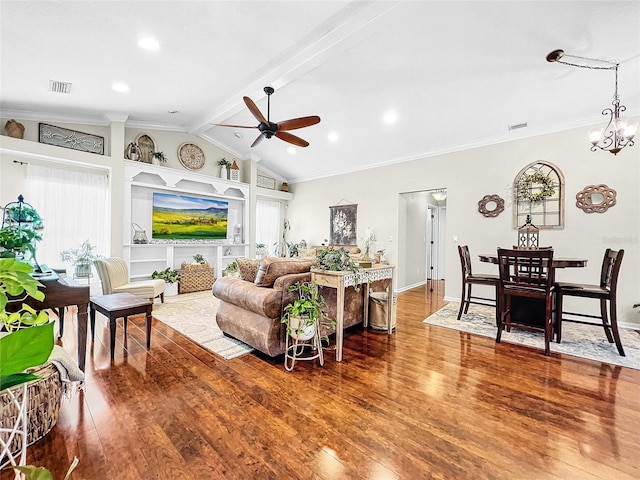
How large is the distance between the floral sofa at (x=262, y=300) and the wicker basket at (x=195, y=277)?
9.82 feet

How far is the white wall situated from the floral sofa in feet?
11.1

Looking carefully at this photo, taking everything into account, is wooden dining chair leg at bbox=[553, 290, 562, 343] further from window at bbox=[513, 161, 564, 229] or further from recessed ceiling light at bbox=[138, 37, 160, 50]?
recessed ceiling light at bbox=[138, 37, 160, 50]

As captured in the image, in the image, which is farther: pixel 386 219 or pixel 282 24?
pixel 386 219

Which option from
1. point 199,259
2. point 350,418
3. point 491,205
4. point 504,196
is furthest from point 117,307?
point 504,196

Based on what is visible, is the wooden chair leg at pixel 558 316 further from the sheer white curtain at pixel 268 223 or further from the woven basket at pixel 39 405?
the sheer white curtain at pixel 268 223

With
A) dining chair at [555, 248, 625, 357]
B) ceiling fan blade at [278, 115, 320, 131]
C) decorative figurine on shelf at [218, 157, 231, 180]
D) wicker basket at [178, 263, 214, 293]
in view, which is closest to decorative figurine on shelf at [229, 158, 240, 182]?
decorative figurine on shelf at [218, 157, 231, 180]

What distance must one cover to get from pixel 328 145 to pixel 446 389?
16.9ft

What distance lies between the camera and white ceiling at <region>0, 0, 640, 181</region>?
2770mm

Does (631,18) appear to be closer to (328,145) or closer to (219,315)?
(328,145)

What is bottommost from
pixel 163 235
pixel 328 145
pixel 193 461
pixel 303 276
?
pixel 193 461

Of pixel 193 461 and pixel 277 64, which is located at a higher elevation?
pixel 277 64

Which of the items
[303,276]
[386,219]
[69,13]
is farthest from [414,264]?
[69,13]

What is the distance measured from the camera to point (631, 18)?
268cm

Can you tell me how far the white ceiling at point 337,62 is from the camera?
9.09 feet
